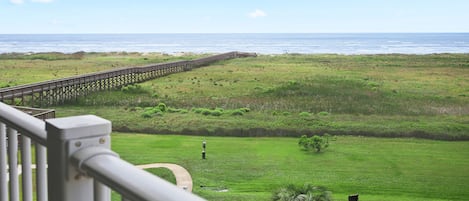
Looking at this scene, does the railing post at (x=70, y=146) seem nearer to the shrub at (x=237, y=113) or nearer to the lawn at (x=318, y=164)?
the lawn at (x=318, y=164)

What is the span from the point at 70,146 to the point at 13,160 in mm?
686

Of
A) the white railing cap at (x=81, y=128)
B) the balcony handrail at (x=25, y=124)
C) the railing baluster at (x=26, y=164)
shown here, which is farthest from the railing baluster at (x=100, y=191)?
the railing baluster at (x=26, y=164)

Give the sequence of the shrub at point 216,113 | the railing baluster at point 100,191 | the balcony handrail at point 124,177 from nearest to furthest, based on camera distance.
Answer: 1. the balcony handrail at point 124,177
2. the railing baluster at point 100,191
3. the shrub at point 216,113

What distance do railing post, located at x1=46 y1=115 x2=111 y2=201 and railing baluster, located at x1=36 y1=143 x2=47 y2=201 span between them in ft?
0.58

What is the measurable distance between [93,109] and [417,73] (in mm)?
26736

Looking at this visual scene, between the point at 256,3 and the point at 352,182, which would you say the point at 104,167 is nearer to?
the point at 352,182

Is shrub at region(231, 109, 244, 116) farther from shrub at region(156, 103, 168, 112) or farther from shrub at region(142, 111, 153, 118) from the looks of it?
shrub at region(142, 111, 153, 118)

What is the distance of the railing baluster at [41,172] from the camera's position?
4.40ft

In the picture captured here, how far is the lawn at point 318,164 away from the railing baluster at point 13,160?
9.29 m

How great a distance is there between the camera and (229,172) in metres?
14.0

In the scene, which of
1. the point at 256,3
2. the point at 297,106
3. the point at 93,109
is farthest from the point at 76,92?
the point at 256,3

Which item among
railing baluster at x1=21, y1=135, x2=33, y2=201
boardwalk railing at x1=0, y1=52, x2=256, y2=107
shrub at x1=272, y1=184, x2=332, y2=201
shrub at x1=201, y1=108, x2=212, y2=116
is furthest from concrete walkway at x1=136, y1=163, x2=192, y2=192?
railing baluster at x1=21, y1=135, x2=33, y2=201

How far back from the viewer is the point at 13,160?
5.39 ft

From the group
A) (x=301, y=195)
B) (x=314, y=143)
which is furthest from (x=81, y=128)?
(x=314, y=143)
